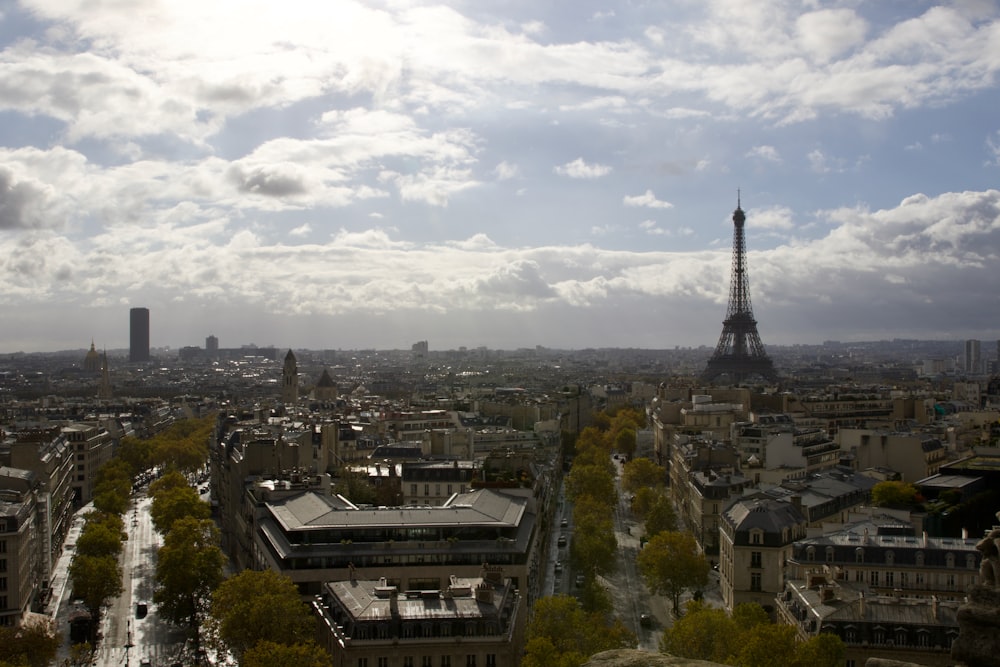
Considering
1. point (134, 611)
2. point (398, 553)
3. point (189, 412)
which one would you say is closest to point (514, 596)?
point (398, 553)

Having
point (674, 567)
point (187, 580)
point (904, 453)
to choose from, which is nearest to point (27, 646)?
point (187, 580)

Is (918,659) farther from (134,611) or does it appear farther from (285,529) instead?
(134,611)

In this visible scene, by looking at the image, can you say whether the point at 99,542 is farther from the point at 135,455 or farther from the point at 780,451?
the point at 135,455

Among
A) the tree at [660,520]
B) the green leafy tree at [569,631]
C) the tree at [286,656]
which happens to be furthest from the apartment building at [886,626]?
the tree at [660,520]

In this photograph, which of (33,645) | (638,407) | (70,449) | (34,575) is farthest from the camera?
(638,407)

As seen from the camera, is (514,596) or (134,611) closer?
(514,596)

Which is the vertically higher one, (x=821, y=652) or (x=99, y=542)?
(x=821, y=652)

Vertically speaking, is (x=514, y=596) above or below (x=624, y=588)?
above
